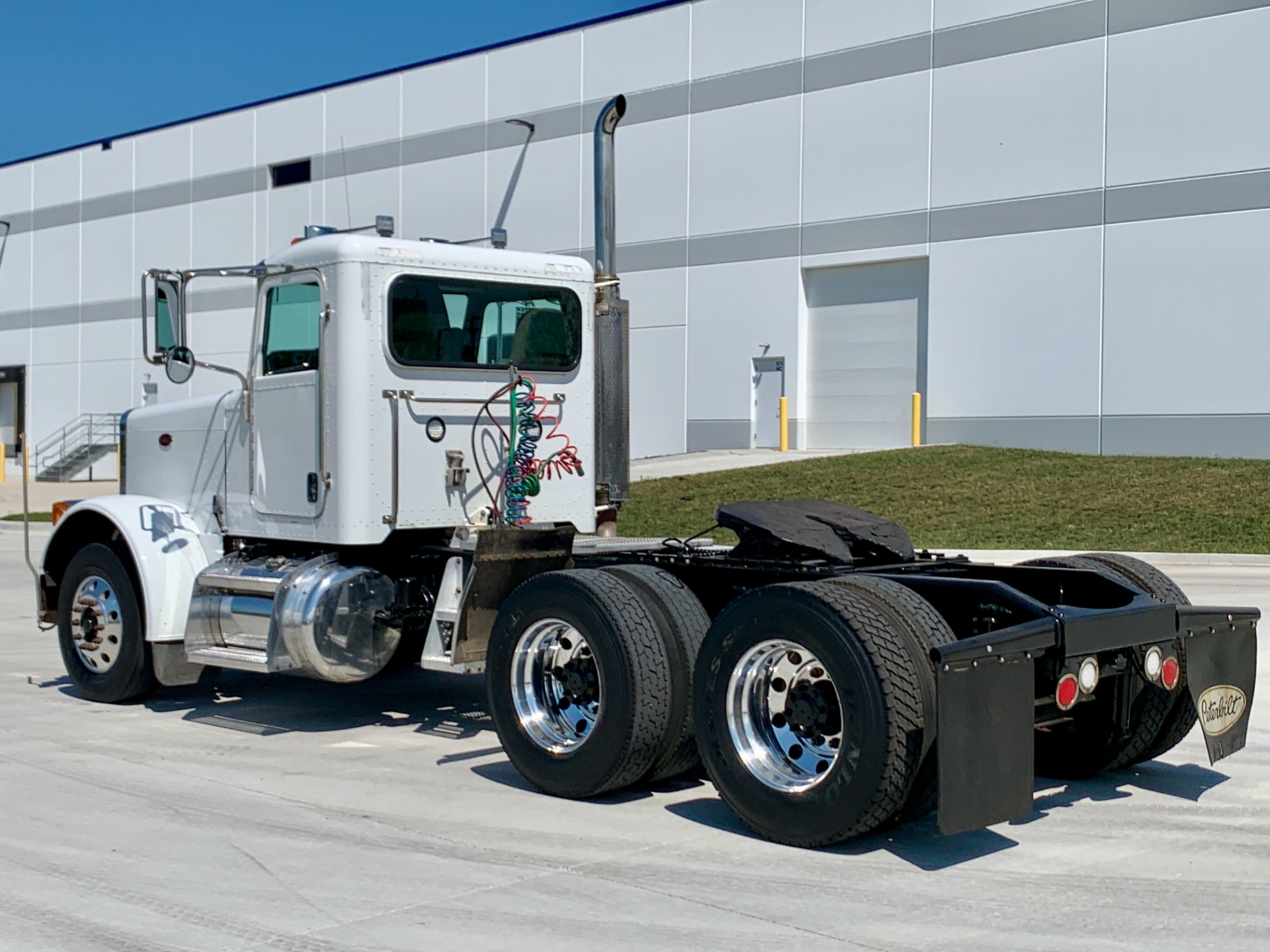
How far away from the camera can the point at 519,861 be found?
18.0ft

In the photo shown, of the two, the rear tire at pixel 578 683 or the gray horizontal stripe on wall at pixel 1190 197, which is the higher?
the gray horizontal stripe on wall at pixel 1190 197

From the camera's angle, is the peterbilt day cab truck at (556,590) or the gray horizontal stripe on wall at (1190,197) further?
the gray horizontal stripe on wall at (1190,197)

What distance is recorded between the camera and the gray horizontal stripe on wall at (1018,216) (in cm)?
2736

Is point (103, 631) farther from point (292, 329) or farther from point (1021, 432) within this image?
point (1021, 432)

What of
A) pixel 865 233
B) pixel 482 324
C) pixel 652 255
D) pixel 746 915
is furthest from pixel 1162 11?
pixel 746 915

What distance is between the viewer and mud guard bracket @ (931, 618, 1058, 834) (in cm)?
500

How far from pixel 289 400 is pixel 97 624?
2.01 metres

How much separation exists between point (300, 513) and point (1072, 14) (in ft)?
78.8

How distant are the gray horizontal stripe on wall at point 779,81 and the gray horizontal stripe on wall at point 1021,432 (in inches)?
290

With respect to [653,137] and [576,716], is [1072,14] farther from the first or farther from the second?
[576,716]

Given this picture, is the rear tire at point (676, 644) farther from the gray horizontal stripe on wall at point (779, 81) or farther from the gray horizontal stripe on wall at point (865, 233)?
the gray horizontal stripe on wall at point (865, 233)

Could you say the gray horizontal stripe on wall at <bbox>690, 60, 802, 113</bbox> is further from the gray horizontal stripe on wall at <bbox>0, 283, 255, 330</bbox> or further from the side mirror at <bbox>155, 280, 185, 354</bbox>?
the side mirror at <bbox>155, 280, 185, 354</bbox>

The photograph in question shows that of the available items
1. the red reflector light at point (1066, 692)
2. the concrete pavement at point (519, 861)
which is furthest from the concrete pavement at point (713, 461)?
the red reflector light at point (1066, 692)

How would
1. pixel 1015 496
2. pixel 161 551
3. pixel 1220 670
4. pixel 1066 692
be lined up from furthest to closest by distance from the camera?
1. pixel 1015 496
2. pixel 161 551
3. pixel 1220 670
4. pixel 1066 692
